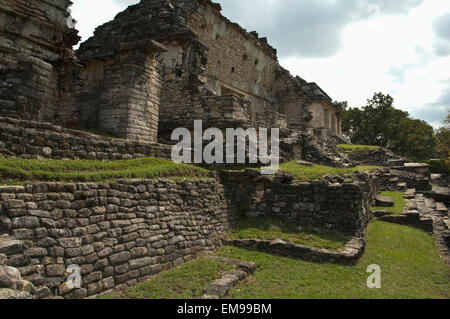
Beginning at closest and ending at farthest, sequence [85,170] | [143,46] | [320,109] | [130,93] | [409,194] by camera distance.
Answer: [85,170]
[130,93]
[143,46]
[409,194]
[320,109]

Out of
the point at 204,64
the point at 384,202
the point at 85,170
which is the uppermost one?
the point at 204,64

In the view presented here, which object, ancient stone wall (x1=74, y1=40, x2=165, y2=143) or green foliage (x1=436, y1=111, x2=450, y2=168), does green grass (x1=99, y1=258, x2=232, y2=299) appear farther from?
green foliage (x1=436, y1=111, x2=450, y2=168)

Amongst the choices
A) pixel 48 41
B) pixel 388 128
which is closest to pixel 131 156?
pixel 48 41

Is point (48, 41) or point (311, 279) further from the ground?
point (48, 41)

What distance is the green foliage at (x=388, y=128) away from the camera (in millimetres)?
38594

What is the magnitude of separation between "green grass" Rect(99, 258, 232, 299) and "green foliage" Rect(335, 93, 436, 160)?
39.0m

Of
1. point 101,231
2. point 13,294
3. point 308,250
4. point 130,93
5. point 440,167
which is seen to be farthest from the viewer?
point 440,167

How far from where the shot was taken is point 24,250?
13.8 ft

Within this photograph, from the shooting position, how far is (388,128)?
39.1 metres

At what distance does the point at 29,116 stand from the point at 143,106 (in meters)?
3.58

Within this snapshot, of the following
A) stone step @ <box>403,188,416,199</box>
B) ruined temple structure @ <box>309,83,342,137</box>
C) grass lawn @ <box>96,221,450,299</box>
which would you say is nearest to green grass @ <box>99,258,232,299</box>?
grass lawn @ <box>96,221,450,299</box>

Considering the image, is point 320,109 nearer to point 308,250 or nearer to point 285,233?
point 285,233

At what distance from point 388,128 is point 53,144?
4058 centimetres

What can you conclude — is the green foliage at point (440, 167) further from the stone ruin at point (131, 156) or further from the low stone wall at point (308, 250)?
the low stone wall at point (308, 250)
